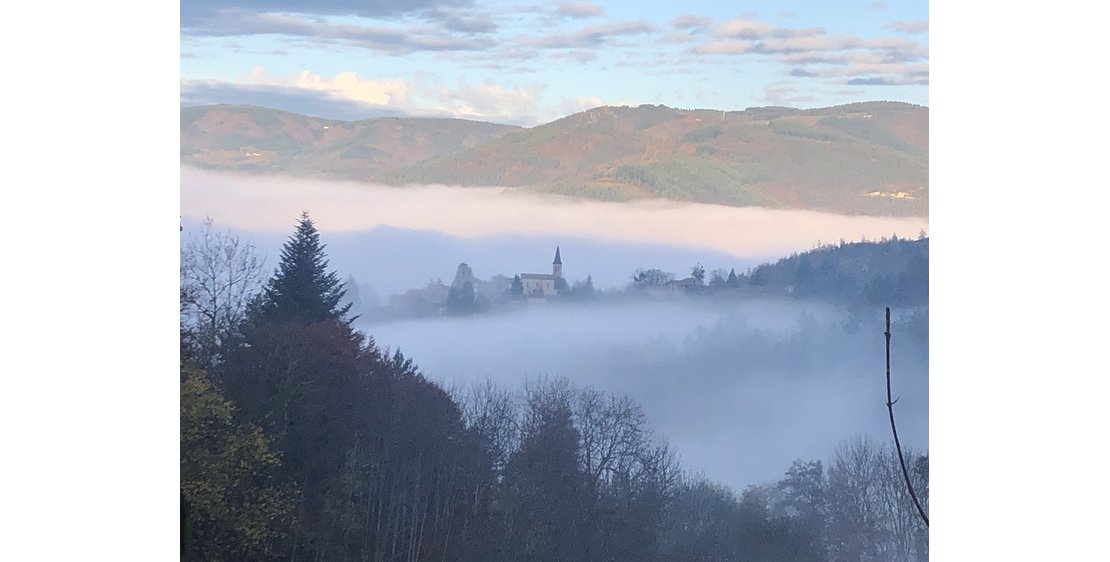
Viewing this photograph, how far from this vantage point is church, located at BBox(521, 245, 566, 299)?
7.16 metres

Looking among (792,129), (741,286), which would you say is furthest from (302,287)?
(792,129)

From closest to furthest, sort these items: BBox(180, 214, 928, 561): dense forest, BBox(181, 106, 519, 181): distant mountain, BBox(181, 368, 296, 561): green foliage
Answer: BBox(181, 368, 296, 561): green foliage
BBox(180, 214, 928, 561): dense forest
BBox(181, 106, 519, 181): distant mountain

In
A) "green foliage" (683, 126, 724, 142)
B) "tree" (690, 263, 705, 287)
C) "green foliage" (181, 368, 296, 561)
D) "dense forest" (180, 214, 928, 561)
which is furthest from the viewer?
"green foliage" (683, 126, 724, 142)

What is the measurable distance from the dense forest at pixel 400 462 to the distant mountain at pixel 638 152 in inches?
21.3

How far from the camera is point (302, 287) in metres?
7.01

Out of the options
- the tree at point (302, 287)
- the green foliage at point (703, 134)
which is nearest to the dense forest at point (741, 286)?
the tree at point (302, 287)

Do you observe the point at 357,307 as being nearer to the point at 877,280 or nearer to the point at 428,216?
the point at 428,216

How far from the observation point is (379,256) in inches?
274

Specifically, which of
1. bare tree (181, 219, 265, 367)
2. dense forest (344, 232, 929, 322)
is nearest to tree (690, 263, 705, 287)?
dense forest (344, 232, 929, 322)

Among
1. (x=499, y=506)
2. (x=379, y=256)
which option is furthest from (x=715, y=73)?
(x=499, y=506)

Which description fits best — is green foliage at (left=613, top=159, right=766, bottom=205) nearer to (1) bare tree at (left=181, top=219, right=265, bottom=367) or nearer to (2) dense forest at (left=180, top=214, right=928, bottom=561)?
(2) dense forest at (left=180, top=214, right=928, bottom=561)

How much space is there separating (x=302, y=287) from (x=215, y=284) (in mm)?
518

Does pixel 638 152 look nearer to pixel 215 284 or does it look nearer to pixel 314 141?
pixel 314 141
